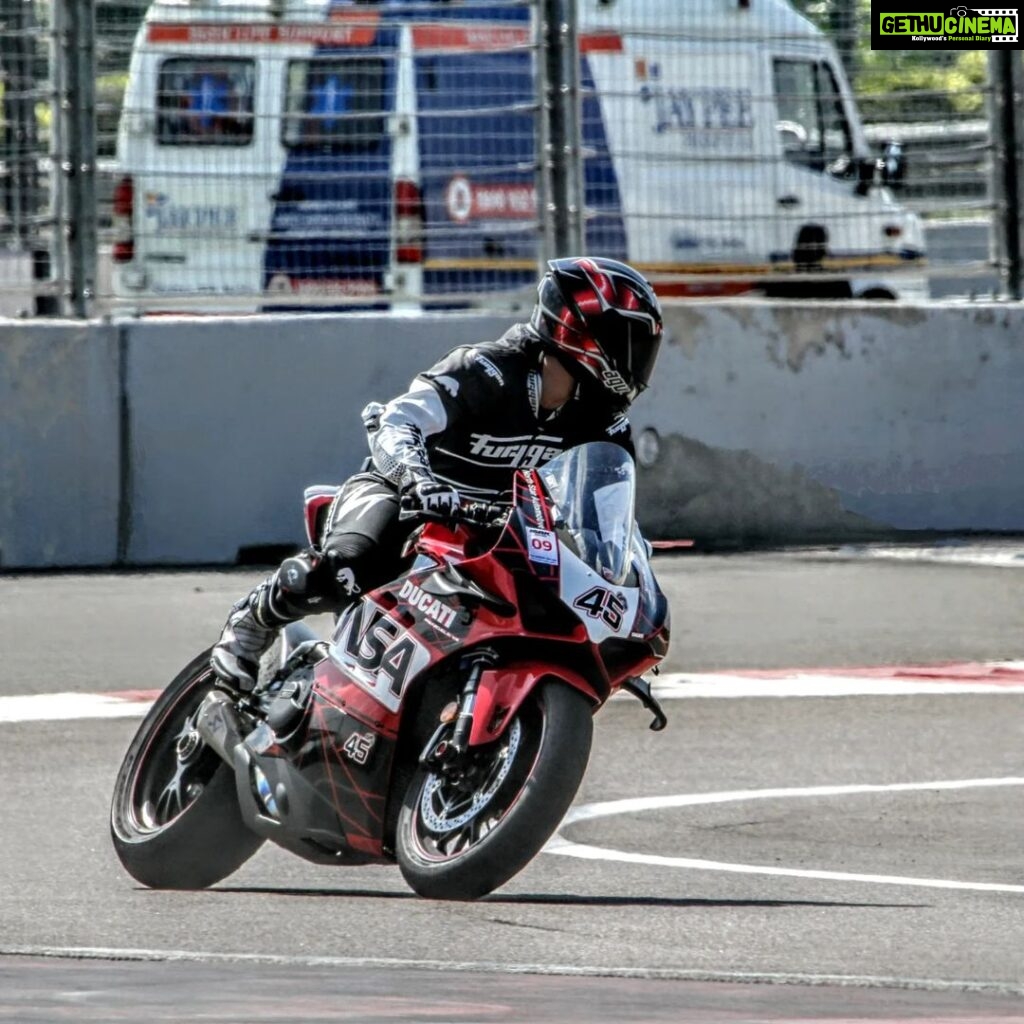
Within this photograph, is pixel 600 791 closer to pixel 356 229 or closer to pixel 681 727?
pixel 681 727

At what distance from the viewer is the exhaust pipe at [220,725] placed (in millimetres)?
5789

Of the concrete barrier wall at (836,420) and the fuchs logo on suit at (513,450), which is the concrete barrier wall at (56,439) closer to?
the concrete barrier wall at (836,420)

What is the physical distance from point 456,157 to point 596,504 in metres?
7.26

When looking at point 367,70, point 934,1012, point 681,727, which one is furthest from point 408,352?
point 934,1012

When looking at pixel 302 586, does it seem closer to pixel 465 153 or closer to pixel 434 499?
pixel 434 499

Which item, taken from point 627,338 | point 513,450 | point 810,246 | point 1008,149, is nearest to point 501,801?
point 513,450

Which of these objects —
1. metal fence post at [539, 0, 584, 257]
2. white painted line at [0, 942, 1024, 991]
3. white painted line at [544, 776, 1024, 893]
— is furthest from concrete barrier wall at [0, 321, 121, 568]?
white painted line at [0, 942, 1024, 991]

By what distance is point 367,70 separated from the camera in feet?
41.2

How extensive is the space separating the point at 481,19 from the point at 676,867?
719cm

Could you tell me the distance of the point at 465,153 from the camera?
12430 mm

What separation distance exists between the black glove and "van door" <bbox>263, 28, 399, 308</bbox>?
256 inches

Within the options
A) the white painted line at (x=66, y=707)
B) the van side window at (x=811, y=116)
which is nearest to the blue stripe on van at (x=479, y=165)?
the van side window at (x=811, y=116)

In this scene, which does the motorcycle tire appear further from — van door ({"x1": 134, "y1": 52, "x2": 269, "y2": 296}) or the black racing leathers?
van door ({"x1": 134, "y1": 52, "x2": 269, "y2": 296})

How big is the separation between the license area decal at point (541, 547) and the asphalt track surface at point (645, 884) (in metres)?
0.77
